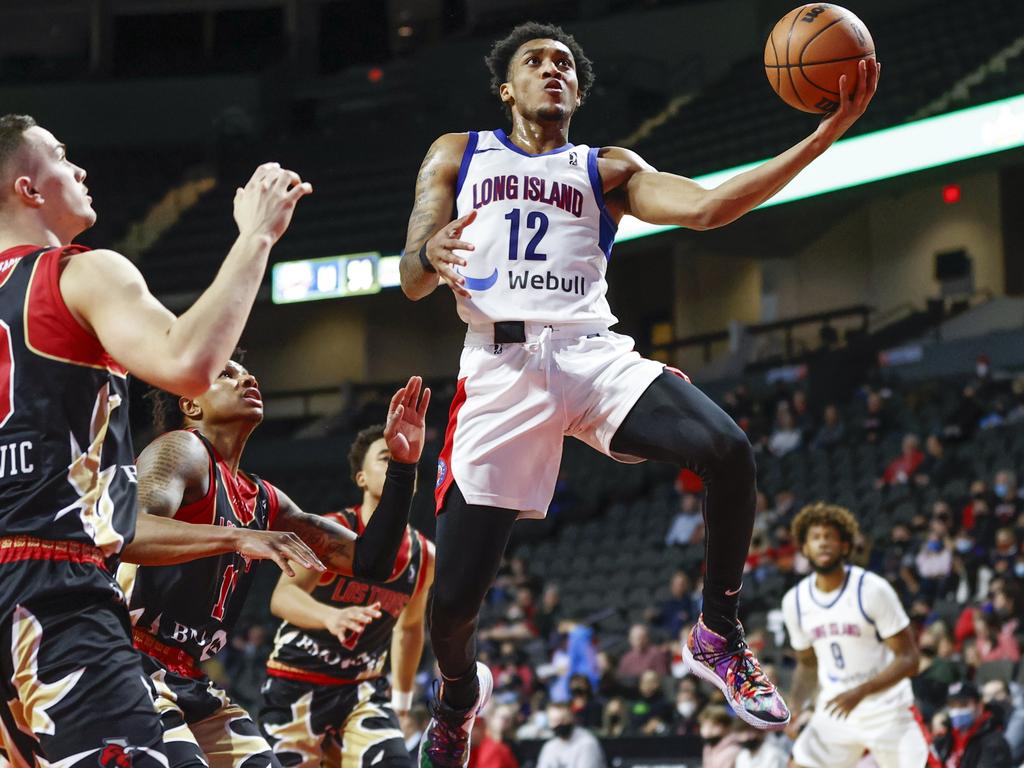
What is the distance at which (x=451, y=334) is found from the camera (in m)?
27.8

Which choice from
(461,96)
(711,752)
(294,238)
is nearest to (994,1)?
(461,96)

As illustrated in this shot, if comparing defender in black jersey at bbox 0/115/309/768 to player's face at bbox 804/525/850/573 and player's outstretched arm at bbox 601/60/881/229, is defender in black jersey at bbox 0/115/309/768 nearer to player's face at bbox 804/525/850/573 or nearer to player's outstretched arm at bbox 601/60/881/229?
player's outstretched arm at bbox 601/60/881/229

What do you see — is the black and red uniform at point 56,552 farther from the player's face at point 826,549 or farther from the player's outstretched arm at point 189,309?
the player's face at point 826,549

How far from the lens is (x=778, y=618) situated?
13.2 meters

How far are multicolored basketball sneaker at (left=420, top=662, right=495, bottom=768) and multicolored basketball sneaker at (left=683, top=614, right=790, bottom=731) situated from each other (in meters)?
0.94

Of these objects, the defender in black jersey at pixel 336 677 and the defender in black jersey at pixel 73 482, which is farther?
the defender in black jersey at pixel 336 677

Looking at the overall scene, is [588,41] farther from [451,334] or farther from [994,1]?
[994,1]

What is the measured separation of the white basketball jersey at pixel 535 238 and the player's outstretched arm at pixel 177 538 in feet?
3.95

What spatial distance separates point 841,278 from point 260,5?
548 inches

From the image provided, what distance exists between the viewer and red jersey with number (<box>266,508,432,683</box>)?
22.6 feet

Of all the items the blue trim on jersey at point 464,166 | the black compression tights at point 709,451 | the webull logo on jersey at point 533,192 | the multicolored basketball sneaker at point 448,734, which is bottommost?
the multicolored basketball sneaker at point 448,734

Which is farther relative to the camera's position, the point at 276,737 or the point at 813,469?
the point at 813,469

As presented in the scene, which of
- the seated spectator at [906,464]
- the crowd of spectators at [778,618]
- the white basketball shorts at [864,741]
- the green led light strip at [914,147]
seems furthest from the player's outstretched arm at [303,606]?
the green led light strip at [914,147]

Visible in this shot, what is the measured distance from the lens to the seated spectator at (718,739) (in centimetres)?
930
